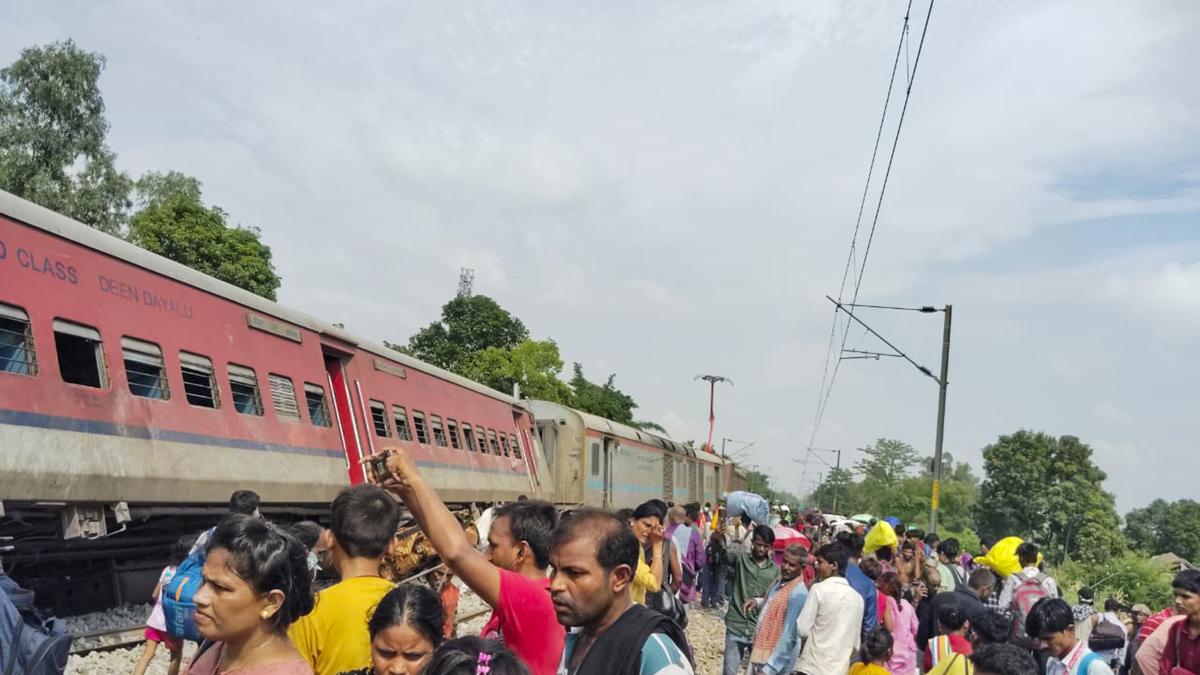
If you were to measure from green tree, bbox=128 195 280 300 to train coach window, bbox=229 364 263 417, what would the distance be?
23.1m

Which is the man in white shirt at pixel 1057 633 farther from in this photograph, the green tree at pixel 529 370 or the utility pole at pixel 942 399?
the green tree at pixel 529 370

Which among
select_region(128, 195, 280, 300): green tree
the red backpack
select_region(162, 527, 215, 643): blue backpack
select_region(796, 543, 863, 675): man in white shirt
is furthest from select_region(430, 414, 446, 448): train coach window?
select_region(128, 195, 280, 300): green tree

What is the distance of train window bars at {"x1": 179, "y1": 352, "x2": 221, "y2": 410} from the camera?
33.8 ft

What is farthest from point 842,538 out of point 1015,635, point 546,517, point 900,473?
point 900,473

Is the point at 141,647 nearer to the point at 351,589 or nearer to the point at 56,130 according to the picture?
the point at 351,589

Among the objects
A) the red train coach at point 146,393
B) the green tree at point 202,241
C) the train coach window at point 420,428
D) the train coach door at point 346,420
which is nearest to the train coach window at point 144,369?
the red train coach at point 146,393

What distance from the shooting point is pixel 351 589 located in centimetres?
380

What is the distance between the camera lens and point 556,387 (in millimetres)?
49375

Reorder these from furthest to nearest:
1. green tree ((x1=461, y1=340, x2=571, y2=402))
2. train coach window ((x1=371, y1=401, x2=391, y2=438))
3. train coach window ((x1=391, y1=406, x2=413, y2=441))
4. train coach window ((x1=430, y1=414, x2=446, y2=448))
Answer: green tree ((x1=461, y1=340, x2=571, y2=402)) < train coach window ((x1=430, y1=414, x2=446, y2=448)) < train coach window ((x1=391, y1=406, x2=413, y2=441)) < train coach window ((x1=371, y1=401, x2=391, y2=438))

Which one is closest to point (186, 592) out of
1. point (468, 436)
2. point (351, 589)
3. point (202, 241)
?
point (351, 589)

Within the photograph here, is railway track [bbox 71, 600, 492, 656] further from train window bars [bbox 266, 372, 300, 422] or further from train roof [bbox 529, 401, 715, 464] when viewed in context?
train roof [bbox 529, 401, 715, 464]

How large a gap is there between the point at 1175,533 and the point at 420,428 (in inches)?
3385

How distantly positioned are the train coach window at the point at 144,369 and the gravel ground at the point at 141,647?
2022 millimetres

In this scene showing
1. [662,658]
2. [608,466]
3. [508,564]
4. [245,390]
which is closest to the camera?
[662,658]
